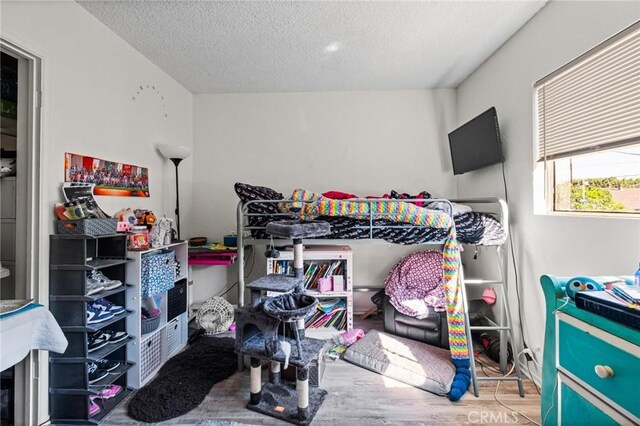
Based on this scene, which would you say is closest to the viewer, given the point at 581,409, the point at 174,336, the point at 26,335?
the point at 581,409

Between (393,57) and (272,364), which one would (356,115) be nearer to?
(393,57)

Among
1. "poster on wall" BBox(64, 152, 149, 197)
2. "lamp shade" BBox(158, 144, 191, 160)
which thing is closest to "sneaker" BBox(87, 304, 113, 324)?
"poster on wall" BBox(64, 152, 149, 197)

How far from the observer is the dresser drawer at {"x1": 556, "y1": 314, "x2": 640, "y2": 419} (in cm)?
81

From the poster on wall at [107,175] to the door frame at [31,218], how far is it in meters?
0.17

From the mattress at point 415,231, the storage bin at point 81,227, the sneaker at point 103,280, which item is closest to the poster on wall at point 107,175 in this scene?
the storage bin at point 81,227

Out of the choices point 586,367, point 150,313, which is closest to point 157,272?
point 150,313

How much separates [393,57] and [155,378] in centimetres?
319

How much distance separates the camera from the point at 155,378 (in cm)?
191

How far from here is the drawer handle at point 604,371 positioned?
2.83ft

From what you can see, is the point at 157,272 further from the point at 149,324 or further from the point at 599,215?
the point at 599,215

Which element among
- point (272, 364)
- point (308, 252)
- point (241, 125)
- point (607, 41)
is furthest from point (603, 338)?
point (241, 125)

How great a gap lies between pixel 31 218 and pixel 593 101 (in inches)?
126

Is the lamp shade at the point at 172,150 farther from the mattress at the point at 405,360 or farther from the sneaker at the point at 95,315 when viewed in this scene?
the mattress at the point at 405,360

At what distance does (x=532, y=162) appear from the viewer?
6.28ft
